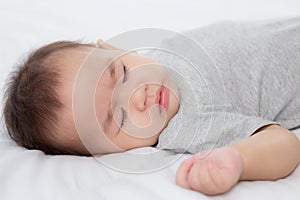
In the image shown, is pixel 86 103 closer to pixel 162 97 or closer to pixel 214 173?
pixel 162 97

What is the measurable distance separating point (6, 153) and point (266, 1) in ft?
3.49

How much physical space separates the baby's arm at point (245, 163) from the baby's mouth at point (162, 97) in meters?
0.19

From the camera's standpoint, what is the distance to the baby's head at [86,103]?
94 centimetres

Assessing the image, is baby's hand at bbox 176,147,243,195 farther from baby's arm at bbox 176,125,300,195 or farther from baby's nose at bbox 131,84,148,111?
baby's nose at bbox 131,84,148,111

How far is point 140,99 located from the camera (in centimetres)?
94

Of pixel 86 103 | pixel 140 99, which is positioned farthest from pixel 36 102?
pixel 140 99

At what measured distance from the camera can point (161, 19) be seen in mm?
1575

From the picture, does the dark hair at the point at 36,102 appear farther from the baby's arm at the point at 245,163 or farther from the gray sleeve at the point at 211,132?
the baby's arm at the point at 245,163

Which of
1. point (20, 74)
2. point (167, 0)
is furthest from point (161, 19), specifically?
point (20, 74)

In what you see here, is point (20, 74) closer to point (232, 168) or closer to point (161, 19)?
point (232, 168)

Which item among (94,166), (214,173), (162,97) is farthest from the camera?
(162,97)

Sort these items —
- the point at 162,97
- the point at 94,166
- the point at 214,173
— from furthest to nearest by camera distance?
the point at 162,97 → the point at 94,166 → the point at 214,173

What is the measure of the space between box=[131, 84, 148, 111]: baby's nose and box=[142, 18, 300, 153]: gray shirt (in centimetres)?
8

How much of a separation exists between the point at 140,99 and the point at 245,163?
0.25 metres
